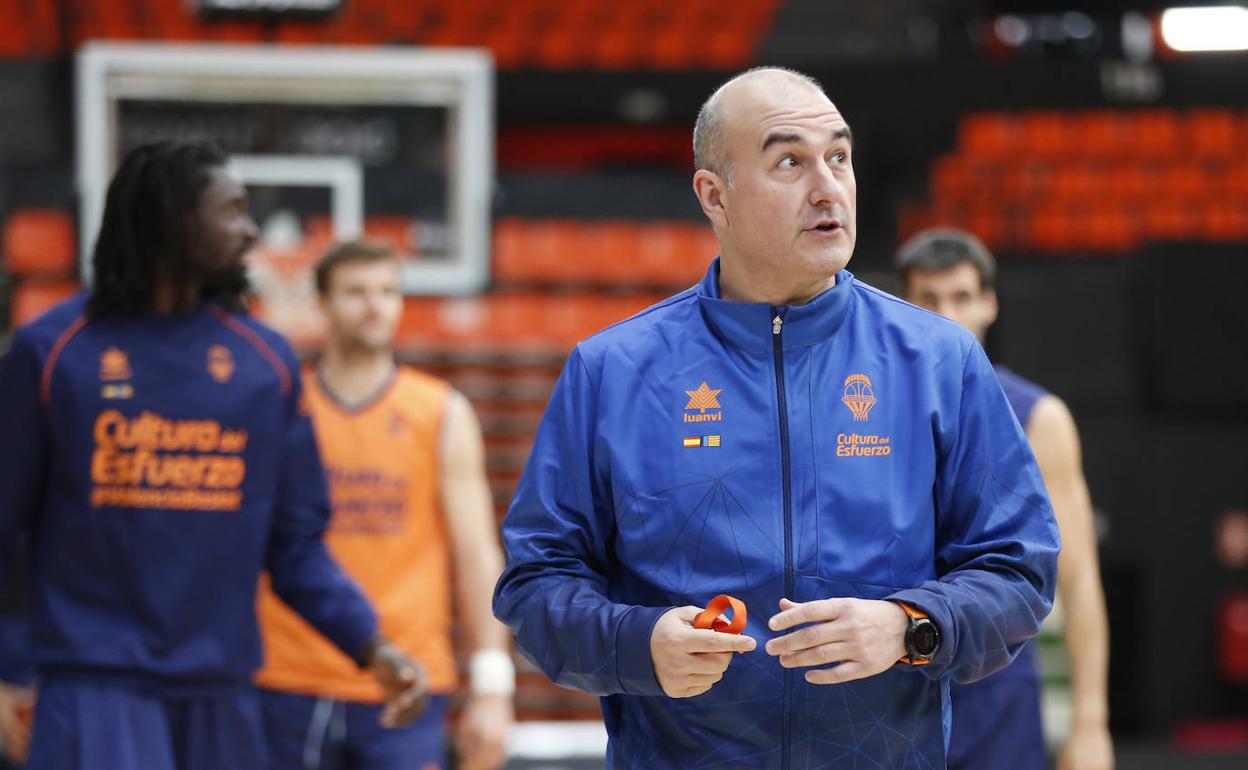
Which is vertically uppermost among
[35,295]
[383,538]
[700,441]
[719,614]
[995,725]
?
[35,295]

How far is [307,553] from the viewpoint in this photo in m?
3.92

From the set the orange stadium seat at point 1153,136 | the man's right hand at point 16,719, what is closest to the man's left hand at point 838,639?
the man's right hand at point 16,719

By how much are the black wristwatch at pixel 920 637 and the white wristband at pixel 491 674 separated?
8.89 ft

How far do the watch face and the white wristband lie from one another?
272 cm

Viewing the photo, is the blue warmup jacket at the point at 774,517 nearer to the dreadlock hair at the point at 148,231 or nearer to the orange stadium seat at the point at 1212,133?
the dreadlock hair at the point at 148,231

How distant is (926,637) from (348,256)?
351 cm

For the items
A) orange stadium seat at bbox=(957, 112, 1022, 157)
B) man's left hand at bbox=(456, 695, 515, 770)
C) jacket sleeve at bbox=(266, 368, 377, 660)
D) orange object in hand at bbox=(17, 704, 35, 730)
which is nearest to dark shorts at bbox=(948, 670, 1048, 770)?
man's left hand at bbox=(456, 695, 515, 770)

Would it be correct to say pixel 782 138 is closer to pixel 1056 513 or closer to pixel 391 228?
pixel 1056 513

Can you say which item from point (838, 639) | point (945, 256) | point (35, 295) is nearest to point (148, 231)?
point (838, 639)

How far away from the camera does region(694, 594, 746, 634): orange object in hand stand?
230 cm

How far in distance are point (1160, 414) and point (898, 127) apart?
6.64 metres

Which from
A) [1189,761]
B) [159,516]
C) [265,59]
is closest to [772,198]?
[159,516]

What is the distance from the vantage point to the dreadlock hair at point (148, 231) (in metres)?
3.64

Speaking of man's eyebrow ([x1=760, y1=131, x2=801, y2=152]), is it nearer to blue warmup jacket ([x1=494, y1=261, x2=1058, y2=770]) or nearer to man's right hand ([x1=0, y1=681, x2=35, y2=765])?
blue warmup jacket ([x1=494, y1=261, x2=1058, y2=770])
